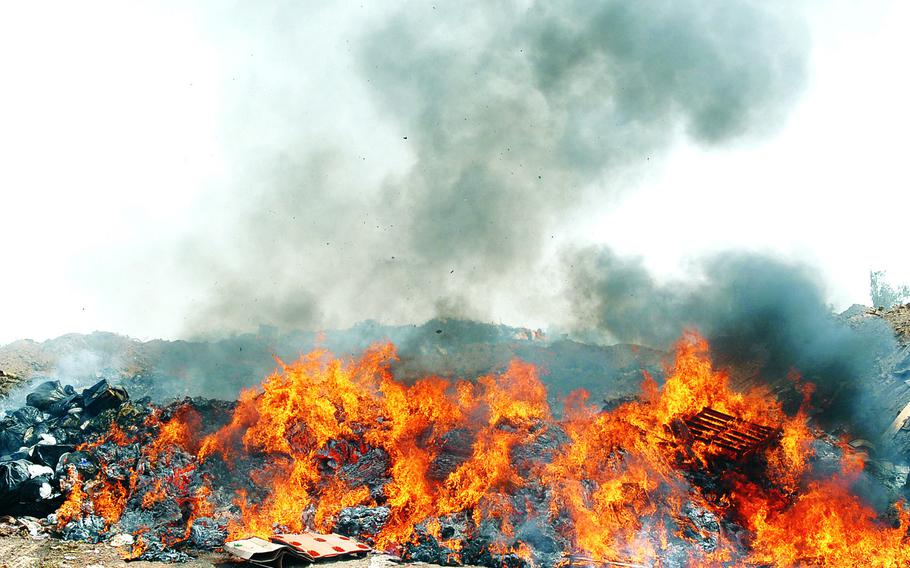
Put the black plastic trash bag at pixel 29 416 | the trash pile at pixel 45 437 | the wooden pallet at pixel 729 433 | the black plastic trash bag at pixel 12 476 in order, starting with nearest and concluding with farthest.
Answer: the black plastic trash bag at pixel 12 476 → the trash pile at pixel 45 437 → the wooden pallet at pixel 729 433 → the black plastic trash bag at pixel 29 416

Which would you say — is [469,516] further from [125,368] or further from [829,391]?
[125,368]

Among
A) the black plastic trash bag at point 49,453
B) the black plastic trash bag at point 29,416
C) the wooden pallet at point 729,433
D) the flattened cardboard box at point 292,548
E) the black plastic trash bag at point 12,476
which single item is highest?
the wooden pallet at point 729,433

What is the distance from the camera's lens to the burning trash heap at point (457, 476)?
14.8 metres

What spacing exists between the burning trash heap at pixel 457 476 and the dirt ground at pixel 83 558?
0.52m

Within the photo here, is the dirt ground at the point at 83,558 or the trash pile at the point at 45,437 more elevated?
the trash pile at the point at 45,437

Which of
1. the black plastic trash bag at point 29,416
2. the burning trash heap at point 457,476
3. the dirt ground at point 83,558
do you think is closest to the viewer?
the dirt ground at point 83,558

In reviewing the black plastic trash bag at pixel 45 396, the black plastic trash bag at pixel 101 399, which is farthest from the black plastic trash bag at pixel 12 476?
the black plastic trash bag at pixel 45 396

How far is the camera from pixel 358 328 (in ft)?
105

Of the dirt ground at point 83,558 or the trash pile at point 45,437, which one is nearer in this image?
the dirt ground at point 83,558

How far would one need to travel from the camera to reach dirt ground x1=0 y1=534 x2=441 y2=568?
1291cm

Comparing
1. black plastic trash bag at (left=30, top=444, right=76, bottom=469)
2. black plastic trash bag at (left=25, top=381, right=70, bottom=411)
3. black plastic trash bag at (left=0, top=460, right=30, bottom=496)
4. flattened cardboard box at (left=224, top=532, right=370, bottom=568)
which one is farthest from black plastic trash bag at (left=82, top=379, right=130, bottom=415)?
flattened cardboard box at (left=224, top=532, right=370, bottom=568)

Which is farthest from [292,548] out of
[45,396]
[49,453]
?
[45,396]

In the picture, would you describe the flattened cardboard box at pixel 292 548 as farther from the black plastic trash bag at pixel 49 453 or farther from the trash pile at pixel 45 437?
the black plastic trash bag at pixel 49 453

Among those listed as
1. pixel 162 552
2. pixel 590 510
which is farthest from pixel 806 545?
pixel 162 552
